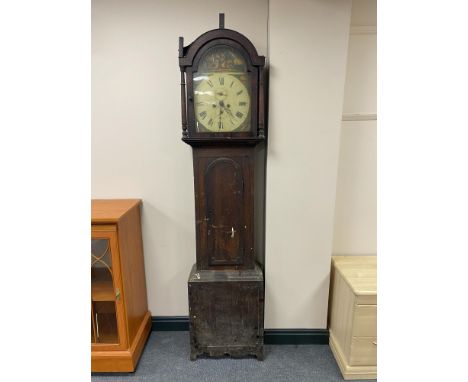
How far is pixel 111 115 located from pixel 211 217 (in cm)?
88


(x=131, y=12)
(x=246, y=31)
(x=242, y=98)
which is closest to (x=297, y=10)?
(x=246, y=31)

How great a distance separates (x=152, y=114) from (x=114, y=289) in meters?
1.03

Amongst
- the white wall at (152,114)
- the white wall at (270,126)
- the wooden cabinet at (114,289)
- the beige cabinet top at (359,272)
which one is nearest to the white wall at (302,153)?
the white wall at (270,126)

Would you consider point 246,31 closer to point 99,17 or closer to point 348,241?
point 99,17

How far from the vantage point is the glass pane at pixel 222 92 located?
1.47 meters

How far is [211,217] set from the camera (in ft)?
5.28

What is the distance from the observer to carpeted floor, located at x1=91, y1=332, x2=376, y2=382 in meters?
1.57

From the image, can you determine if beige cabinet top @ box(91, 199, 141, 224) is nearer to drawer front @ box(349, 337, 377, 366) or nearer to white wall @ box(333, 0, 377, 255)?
white wall @ box(333, 0, 377, 255)

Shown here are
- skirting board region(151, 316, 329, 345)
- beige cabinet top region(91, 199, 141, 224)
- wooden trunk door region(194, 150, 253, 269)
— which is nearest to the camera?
beige cabinet top region(91, 199, 141, 224)

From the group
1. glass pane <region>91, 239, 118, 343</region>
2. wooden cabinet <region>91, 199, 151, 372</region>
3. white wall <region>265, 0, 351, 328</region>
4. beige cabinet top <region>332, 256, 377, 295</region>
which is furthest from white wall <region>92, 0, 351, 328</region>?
glass pane <region>91, 239, 118, 343</region>

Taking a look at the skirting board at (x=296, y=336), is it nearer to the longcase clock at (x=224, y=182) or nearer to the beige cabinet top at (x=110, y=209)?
the longcase clock at (x=224, y=182)

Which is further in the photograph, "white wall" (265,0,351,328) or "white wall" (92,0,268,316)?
"white wall" (92,0,268,316)

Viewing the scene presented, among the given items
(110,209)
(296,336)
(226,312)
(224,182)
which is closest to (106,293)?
(110,209)

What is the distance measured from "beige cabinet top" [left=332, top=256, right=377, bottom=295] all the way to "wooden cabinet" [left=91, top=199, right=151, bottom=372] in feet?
4.10
